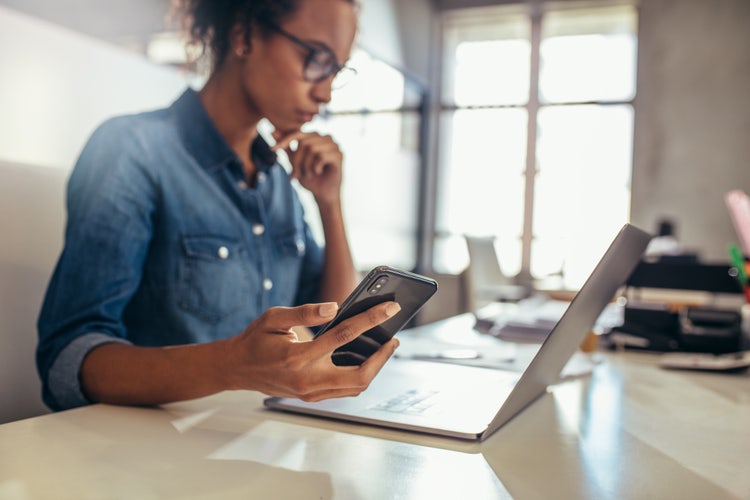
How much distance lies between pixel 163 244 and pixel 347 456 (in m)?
0.63

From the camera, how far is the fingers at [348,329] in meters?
0.61

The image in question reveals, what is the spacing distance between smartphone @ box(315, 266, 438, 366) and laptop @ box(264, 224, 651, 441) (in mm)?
69

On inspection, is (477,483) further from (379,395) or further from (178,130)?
(178,130)

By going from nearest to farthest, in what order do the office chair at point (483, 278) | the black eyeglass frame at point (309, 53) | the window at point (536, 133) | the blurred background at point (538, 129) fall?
the black eyeglass frame at point (309, 53) < the office chair at point (483, 278) < the blurred background at point (538, 129) < the window at point (536, 133)

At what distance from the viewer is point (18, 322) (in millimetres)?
1203

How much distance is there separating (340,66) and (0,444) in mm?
890

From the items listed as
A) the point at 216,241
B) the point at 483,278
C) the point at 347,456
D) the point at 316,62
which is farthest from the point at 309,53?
the point at 483,278

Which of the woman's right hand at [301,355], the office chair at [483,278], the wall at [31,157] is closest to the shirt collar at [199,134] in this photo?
the wall at [31,157]

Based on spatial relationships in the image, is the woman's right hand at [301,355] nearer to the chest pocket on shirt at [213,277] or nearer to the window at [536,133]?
the chest pocket on shirt at [213,277]

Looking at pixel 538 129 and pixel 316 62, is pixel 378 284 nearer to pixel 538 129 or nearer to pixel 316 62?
pixel 316 62

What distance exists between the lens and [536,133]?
577cm

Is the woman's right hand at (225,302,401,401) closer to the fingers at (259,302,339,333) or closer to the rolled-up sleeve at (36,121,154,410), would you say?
the fingers at (259,302,339,333)

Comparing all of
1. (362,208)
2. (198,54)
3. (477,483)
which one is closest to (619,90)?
(362,208)

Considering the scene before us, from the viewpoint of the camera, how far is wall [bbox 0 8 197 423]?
3.91 ft
